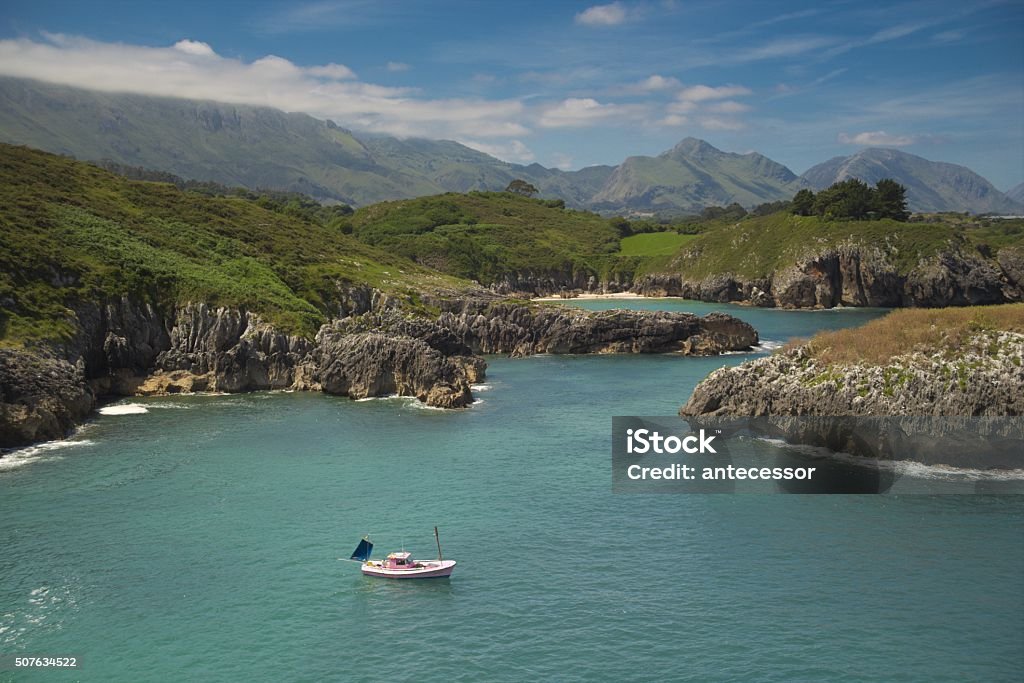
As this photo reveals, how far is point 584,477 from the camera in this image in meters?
52.7

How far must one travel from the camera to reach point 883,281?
536 ft

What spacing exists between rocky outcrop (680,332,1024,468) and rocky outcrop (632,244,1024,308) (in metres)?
112

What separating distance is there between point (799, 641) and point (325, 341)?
60071 millimetres

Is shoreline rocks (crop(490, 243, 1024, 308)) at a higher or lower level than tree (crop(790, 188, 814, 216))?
lower

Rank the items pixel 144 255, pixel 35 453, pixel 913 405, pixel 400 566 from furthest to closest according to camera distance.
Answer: pixel 144 255
pixel 35 453
pixel 913 405
pixel 400 566

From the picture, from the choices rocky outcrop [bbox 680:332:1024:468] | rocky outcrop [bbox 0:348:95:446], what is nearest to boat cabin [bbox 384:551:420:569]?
rocky outcrop [bbox 680:332:1024:468]

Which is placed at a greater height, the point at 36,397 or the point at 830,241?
the point at 830,241

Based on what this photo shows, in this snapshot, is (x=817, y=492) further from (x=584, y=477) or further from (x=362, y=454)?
(x=362, y=454)

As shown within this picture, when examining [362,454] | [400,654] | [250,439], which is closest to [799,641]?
[400,654]

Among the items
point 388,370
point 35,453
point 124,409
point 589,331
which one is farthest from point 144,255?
point 589,331

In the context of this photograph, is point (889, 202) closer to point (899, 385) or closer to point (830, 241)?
point (830, 241)

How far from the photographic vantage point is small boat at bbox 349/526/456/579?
36.7 meters

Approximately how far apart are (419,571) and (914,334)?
117ft

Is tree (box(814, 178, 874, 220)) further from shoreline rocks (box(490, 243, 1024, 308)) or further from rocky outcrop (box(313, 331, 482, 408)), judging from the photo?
rocky outcrop (box(313, 331, 482, 408))
